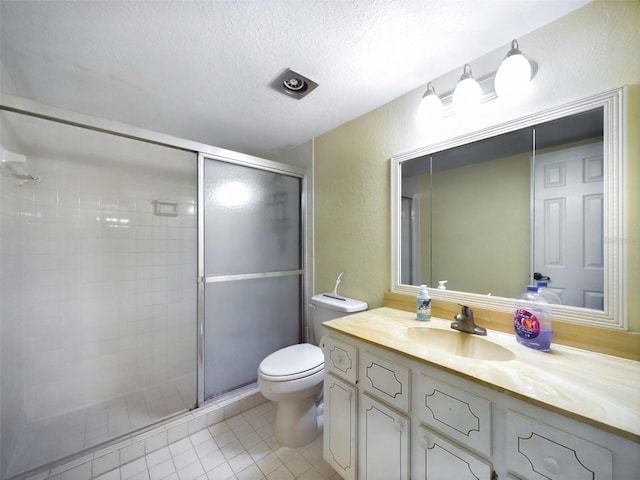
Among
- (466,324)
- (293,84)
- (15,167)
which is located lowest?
(466,324)

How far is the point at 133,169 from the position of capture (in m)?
1.99

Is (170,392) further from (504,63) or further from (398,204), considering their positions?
(504,63)

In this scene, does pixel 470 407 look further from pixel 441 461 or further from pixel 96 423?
pixel 96 423

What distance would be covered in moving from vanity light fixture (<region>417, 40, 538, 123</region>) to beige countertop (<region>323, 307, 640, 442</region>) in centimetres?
103

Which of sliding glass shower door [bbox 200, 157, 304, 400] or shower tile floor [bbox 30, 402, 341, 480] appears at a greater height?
sliding glass shower door [bbox 200, 157, 304, 400]

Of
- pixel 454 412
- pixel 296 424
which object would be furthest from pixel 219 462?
pixel 454 412

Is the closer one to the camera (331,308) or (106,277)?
Answer: (331,308)

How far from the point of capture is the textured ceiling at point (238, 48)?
95 centimetres

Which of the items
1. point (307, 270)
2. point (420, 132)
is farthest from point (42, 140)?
point (420, 132)

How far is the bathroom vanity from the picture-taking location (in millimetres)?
556

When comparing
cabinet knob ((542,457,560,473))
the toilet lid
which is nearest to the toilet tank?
the toilet lid

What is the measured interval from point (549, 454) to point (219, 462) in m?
1.48

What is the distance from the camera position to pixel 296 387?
1356 millimetres

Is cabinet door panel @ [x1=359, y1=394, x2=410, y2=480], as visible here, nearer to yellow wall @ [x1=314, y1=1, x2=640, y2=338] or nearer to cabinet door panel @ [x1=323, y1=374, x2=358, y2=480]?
cabinet door panel @ [x1=323, y1=374, x2=358, y2=480]
